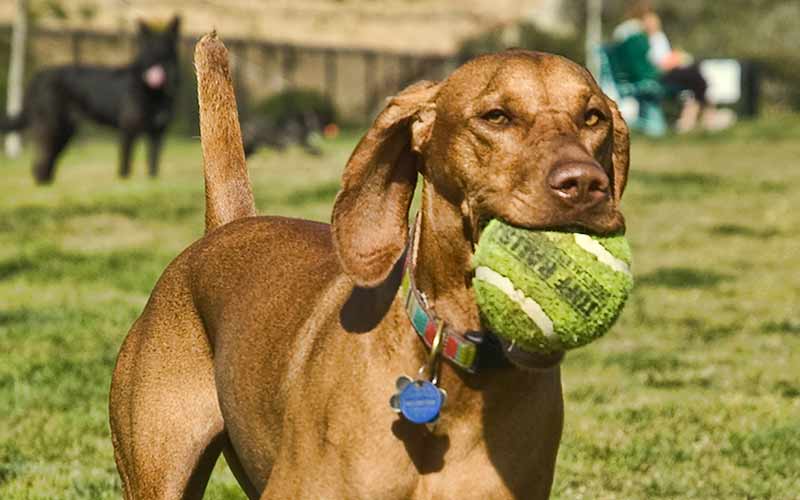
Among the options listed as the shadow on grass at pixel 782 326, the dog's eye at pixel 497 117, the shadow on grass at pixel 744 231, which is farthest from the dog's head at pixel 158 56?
the dog's eye at pixel 497 117

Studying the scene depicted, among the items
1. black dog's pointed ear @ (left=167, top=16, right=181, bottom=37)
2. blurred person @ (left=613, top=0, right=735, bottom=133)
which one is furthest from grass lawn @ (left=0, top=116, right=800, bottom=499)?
blurred person @ (left=613, top=0, right=735, bottom=133)

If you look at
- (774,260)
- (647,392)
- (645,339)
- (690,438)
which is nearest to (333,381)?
(690,438)

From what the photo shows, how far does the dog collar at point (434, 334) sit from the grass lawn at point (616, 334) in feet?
7.33

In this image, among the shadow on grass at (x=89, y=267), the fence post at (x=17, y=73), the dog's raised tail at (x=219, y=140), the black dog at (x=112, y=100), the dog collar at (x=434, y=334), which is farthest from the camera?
the fence post at (x=17, y=73)

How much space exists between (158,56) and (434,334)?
15.5 meters

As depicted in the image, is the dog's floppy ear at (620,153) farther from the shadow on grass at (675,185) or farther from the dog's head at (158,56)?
the dog's head at (158,56)

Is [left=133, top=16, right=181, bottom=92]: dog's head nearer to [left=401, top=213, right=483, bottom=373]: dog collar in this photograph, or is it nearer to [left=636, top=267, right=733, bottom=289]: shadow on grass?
[left=636, top=267, right=733, bottom=289]: shadow on grass

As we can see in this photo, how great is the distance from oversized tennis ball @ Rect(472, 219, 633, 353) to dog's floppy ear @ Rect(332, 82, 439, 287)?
1.51 feet

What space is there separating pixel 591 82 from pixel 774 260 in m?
9.33

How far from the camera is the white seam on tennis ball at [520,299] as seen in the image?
3373mm

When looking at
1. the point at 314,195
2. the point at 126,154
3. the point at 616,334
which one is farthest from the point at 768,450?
the point at 126,154

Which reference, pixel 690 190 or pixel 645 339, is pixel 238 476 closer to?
pixel 645 339

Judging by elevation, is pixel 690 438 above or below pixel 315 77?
above

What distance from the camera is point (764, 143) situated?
923 inches
